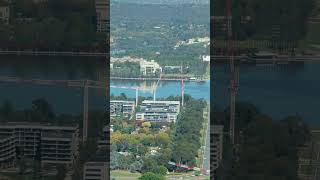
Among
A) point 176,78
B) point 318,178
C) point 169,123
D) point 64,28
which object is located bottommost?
point 318,178

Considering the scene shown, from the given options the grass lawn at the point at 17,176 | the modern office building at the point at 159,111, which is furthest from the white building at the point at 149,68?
the grass lawn at the point at 17,176

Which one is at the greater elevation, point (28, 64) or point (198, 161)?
point (28, 64)

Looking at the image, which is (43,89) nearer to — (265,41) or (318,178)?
(265,41)

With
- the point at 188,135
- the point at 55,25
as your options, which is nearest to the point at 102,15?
the point at 55,25

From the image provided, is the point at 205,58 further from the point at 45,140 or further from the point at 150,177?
the point at 45,140

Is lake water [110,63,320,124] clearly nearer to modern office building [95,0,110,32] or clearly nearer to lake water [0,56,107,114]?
lake water [0,56,107,114]

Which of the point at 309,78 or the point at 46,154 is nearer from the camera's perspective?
the point at 309,78

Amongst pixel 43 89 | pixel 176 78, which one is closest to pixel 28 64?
pixel 43 89
